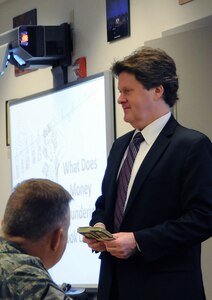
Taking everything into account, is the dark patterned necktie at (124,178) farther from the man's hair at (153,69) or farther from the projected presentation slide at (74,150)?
the projected presentation slide at (74,150)

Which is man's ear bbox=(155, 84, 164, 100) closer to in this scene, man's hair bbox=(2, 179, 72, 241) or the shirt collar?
the shirt collar

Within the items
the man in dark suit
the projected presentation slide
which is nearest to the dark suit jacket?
the man in dark suit

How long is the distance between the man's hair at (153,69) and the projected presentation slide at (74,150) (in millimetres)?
1337

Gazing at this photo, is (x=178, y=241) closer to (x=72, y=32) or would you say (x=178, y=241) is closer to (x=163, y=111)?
(x=163, y=111)

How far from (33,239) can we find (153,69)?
3.62 ft

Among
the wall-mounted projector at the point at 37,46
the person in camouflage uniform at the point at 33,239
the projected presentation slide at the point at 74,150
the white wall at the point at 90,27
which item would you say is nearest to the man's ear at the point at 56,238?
the person in camouflage uniform at the point at 33,239

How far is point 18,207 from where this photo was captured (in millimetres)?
1603

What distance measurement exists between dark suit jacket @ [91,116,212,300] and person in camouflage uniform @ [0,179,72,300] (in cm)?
69

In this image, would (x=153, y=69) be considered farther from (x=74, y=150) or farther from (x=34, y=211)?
(x=74, y=150)

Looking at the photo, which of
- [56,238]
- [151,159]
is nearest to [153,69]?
[151,159]

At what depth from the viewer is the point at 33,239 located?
1589mm

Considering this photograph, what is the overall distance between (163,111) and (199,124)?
2.17 ft

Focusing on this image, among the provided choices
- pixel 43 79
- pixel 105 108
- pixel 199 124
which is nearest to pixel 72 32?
pixel 43 79

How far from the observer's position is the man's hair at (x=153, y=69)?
2477 millimetres
